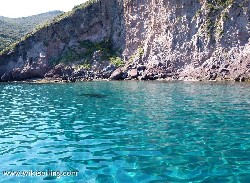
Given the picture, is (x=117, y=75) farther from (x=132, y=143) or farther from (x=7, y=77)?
(x=132, y=143)

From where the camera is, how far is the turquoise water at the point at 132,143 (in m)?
11.1

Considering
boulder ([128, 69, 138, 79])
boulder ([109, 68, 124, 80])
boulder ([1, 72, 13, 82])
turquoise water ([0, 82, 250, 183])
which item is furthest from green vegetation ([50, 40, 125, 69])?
turquoise water ([0, 82, 250, 183])

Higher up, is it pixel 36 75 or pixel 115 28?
pixel 115 28

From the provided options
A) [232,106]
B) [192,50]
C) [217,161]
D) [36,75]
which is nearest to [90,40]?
[36,75]

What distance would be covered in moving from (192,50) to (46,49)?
37566 millimetres

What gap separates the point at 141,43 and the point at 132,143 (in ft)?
189

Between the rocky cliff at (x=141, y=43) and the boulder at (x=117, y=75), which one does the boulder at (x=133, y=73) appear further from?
the boulder at (x=117, y=75)

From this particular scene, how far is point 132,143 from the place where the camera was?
14.9 m

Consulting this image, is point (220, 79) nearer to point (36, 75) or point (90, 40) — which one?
point (90, 40)

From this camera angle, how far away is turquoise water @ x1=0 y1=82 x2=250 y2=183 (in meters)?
11.1

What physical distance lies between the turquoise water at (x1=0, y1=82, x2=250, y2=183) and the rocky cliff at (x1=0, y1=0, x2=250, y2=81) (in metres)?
32.3

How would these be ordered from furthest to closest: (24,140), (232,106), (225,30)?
(225,30), (232,106), (24,140)

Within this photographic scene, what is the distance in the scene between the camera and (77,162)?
1232 centimetres

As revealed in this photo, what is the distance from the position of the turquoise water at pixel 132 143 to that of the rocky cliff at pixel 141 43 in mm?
32264
